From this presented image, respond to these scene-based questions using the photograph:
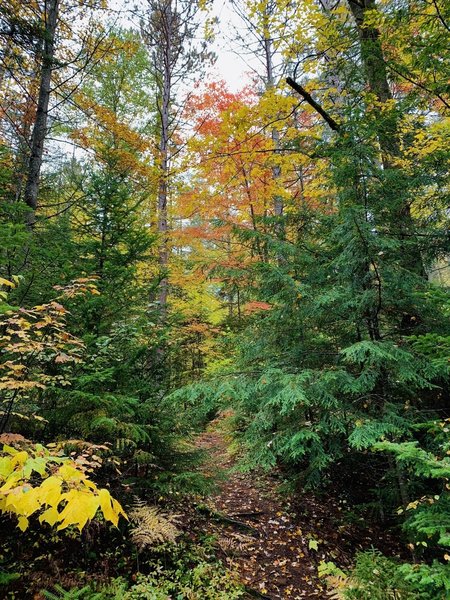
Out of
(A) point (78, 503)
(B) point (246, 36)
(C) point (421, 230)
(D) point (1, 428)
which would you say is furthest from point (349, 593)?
(B) point (246, 36)

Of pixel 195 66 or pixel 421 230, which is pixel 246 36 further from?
pixel 421 230

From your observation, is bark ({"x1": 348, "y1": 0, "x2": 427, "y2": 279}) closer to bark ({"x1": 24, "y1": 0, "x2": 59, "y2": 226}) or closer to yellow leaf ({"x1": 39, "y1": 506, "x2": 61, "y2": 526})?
yellow leaf ({"x1": 39, "y1": 506, "x2": 61, "y2": 526})

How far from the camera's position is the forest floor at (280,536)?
4.04m

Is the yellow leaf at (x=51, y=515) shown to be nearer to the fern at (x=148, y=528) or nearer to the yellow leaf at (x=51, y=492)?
the yellow leaf at (x=51, y=492)

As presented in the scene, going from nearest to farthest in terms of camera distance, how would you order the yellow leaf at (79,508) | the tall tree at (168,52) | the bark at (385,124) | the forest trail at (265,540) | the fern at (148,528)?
the yellow leaf at (79,508)
the fern at (148,528)
the forest trail at (265,540)
the bark at (385,124)
the tall tree at (168,52)

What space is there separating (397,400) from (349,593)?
7.08ft

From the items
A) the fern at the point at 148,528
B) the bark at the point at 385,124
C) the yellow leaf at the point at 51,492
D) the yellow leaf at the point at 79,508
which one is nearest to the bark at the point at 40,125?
the fern at the point at 148,528

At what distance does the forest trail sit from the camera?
398 cm

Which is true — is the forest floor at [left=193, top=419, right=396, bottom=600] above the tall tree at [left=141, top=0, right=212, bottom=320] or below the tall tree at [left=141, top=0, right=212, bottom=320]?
below

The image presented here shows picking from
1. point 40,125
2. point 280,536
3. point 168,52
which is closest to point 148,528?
point 280,536

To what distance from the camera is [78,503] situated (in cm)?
140

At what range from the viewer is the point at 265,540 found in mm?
4762

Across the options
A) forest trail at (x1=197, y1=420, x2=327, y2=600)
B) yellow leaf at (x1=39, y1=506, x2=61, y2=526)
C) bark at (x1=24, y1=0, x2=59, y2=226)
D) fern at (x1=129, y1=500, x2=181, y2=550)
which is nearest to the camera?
yellow leaf at (x1=39, y1=506, x2=61, y2=526)

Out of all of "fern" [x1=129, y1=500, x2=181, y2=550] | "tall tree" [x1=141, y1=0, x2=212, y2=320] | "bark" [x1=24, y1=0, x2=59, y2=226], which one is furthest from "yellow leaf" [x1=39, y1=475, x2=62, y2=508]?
"tall tree" [x1=141, y1=0, x2=212, y2=320]
